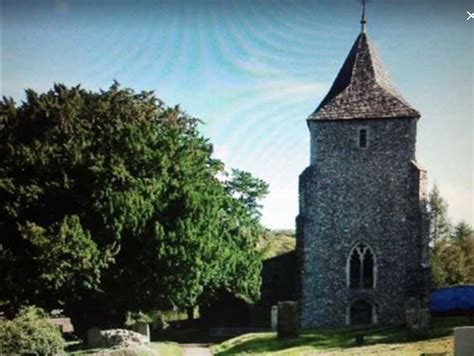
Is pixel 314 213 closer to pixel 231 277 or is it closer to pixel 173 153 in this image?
pixel 231 277

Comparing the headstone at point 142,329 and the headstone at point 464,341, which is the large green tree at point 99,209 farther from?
the headstone at point 464,341

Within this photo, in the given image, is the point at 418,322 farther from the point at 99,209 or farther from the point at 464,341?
the point at 99,209

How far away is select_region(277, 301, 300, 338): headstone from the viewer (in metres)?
14.7

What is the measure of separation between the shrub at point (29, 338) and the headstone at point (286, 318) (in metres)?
5.30

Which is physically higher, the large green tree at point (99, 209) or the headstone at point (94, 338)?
the large green tree at point (99, 209)

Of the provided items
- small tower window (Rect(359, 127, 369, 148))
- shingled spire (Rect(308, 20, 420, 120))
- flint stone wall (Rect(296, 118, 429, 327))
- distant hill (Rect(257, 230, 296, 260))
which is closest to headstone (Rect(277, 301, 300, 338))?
flint stone wall (Rect(296, 118, 429, 327))

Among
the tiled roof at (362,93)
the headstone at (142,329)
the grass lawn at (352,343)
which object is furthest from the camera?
the tiled roof at (362,93)

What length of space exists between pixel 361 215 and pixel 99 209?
28.1 ft

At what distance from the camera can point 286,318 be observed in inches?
582

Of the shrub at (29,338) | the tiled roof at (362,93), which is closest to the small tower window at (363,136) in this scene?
the tiled roof at (362,93)

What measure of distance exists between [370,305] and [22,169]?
11074mm

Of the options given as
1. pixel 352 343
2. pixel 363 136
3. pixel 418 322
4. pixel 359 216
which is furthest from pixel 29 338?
pixel 363 136

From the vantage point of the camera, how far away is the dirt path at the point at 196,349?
14322mm

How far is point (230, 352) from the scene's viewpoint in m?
13.6
